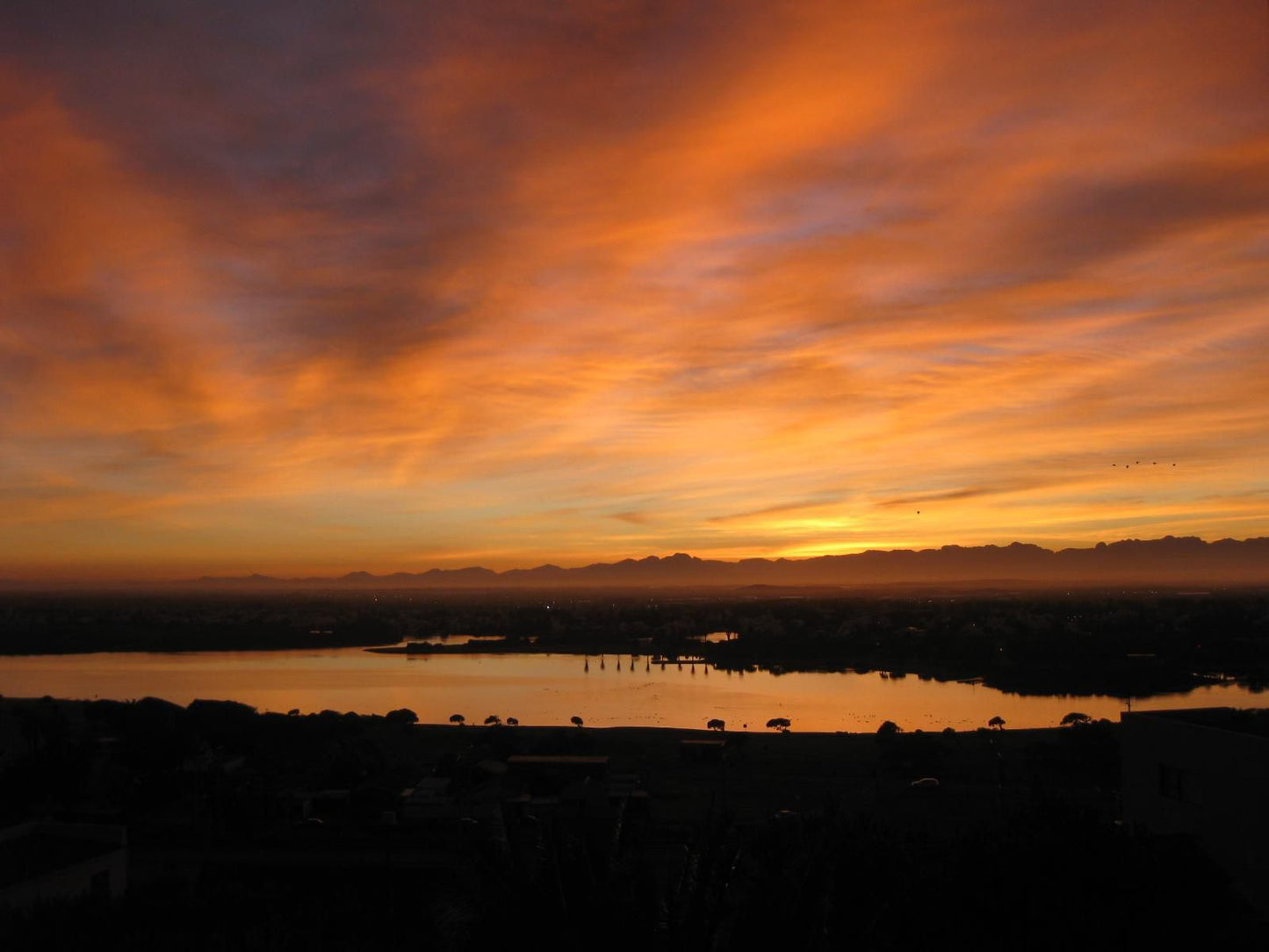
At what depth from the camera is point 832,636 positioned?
53.5m

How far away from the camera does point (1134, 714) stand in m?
9.73

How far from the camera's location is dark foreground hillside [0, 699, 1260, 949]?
354 cm

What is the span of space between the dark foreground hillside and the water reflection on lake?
5.30m

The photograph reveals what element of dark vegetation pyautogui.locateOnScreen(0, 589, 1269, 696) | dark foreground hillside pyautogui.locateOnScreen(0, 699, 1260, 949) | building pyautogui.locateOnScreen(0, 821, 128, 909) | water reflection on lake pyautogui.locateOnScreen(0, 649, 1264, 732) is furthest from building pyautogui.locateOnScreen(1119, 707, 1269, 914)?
dark vegetation pyautogui.locateOnScreen(0, 589, 1269, 696)

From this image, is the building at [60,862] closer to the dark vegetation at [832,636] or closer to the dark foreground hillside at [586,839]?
the dark foreground hillside at [586,839]

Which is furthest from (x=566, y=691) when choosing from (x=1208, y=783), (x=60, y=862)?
(x=1208, y=783)

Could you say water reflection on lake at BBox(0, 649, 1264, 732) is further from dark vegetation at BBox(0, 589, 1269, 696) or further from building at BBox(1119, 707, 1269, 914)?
building at BBox(1119, 707, 1269, 914)

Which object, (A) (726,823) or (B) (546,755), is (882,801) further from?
(A) (726,823)

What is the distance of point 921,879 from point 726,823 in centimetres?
316

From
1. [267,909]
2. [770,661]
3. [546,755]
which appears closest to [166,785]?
[546,755]

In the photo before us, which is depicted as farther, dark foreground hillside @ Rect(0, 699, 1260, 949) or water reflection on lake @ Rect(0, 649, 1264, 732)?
water reflection on lake @ Rect(0, 649, 1264, 732)

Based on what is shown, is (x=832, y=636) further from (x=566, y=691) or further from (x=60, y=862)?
(x=60, y=862)

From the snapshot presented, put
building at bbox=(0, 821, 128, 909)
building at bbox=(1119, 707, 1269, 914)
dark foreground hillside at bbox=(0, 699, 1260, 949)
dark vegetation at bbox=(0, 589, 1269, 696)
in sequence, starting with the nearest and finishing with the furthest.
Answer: dark foreground hillside at bbox=(0, 699, 1260, 949), building at bbox=(0, 821, 128, 909), building at bbox=(1119, 707, 1269, 914), dark vegetation at bbox=(0, 589, 1269, 696)

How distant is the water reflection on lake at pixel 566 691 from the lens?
2811 cm
